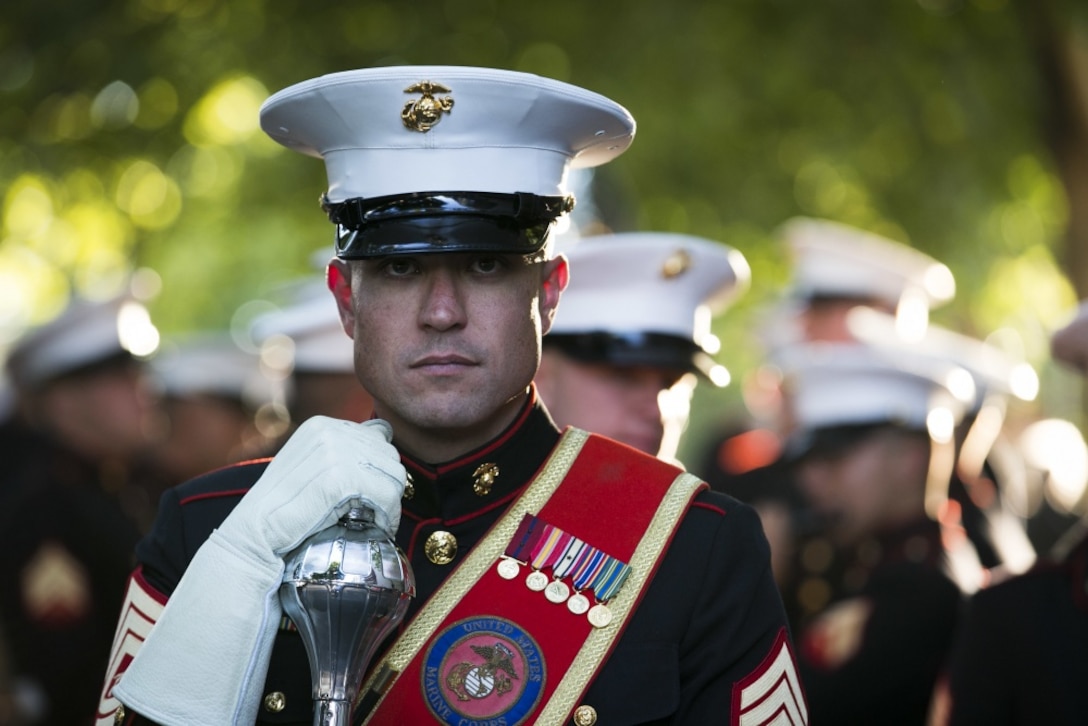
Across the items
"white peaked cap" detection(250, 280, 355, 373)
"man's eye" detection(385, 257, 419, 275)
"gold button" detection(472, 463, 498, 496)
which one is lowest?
"gold button" detection(472, 463, 498, 496)

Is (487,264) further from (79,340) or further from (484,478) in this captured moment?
(79,340)

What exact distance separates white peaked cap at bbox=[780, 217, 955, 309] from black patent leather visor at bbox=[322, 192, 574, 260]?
582 centimetres

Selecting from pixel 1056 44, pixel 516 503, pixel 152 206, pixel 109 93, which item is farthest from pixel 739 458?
pixel 516 503

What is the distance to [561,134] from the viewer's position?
3.58 meters

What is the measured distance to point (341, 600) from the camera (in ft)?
10.0

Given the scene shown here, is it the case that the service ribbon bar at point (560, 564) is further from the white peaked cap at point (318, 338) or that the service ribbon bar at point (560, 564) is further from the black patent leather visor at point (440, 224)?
the white peaked cap at point (318, 338)

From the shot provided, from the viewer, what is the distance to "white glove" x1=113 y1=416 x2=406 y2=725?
10.2 ft

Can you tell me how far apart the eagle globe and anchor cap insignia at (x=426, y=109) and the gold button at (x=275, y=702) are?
1.07m

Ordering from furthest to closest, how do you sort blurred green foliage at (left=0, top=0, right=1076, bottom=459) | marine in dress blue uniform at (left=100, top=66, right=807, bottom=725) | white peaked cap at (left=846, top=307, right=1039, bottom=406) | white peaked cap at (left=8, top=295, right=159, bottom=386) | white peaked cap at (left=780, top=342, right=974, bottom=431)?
blurred green foliage at (left=0, top=0, right=1076, bottom=459) < white peaked cap at (left=8, top=295, right=159, bottom=386) < white peaked cap at (left=846, top=307, right=1039, bottom=406) < white peaked cap at (left=780, top=342, right=974, bottom=431) < marine in dress blue uniform at (left=100, top=66, right=807, bottom=725)

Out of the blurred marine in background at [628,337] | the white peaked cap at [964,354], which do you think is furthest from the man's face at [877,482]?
the blurred marine in background at [628,337]

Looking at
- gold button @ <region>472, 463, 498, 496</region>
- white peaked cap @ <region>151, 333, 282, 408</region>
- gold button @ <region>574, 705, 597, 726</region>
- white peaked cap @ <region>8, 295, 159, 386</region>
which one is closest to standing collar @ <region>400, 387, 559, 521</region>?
gold button @ <region>472, 463, 498, 496</region>

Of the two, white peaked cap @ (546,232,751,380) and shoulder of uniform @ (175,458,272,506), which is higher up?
white peaked cap @ (546,232,751,380)

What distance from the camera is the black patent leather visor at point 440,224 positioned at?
11.1 feet

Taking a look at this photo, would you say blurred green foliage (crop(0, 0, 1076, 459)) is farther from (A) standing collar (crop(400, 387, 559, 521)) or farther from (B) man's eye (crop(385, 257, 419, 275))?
(B) man's eye (crop(385, 257, 419, 275))
